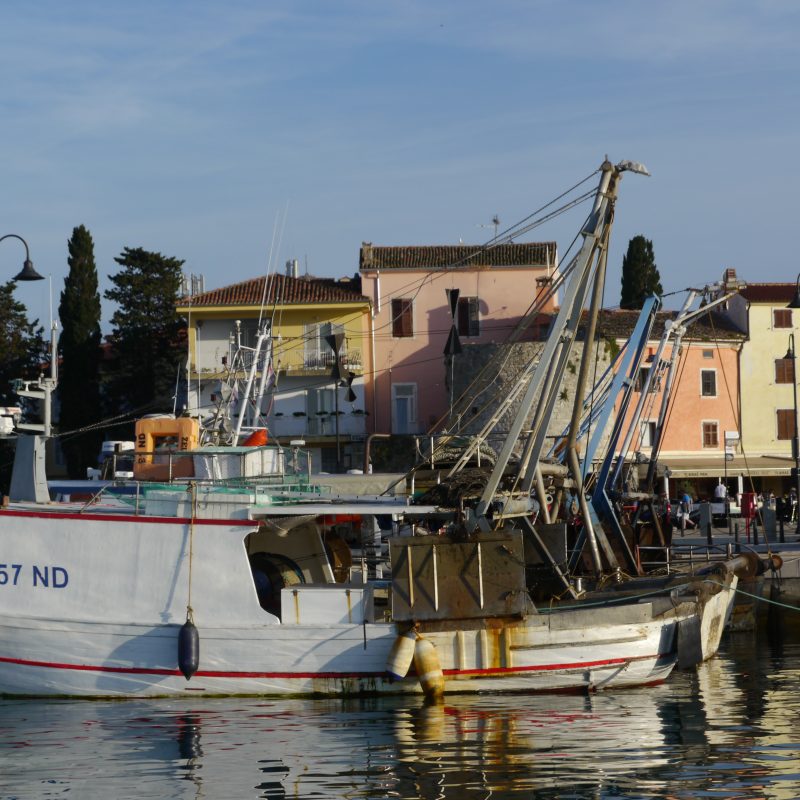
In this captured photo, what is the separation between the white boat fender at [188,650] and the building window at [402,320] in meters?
46.5

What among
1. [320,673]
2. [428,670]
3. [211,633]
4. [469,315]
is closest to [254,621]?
[211,633]

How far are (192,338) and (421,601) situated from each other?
45.9m

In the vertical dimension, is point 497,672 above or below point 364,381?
below

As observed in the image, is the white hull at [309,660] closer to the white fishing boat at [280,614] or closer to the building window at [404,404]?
the white fishing boat at [280,614]

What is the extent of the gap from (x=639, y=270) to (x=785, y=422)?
45.2 feet

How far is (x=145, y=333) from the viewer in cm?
6825

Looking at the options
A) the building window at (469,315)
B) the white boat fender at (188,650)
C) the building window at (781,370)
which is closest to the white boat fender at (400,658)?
the white boat fender at (188,650)

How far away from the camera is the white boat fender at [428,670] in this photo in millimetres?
20188

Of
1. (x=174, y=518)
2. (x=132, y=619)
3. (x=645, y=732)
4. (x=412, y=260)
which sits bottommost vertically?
(x=645, y=732)

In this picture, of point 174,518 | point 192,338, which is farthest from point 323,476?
point 192,338

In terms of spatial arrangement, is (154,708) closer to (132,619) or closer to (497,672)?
(132,619)

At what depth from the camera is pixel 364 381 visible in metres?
67.2

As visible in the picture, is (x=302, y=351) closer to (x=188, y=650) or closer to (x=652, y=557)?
(x=652, y=557)

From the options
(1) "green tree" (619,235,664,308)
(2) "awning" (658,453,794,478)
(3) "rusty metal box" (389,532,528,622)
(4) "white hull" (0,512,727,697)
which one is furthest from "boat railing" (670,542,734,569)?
(1) "green tree" (619,235,664,308)
